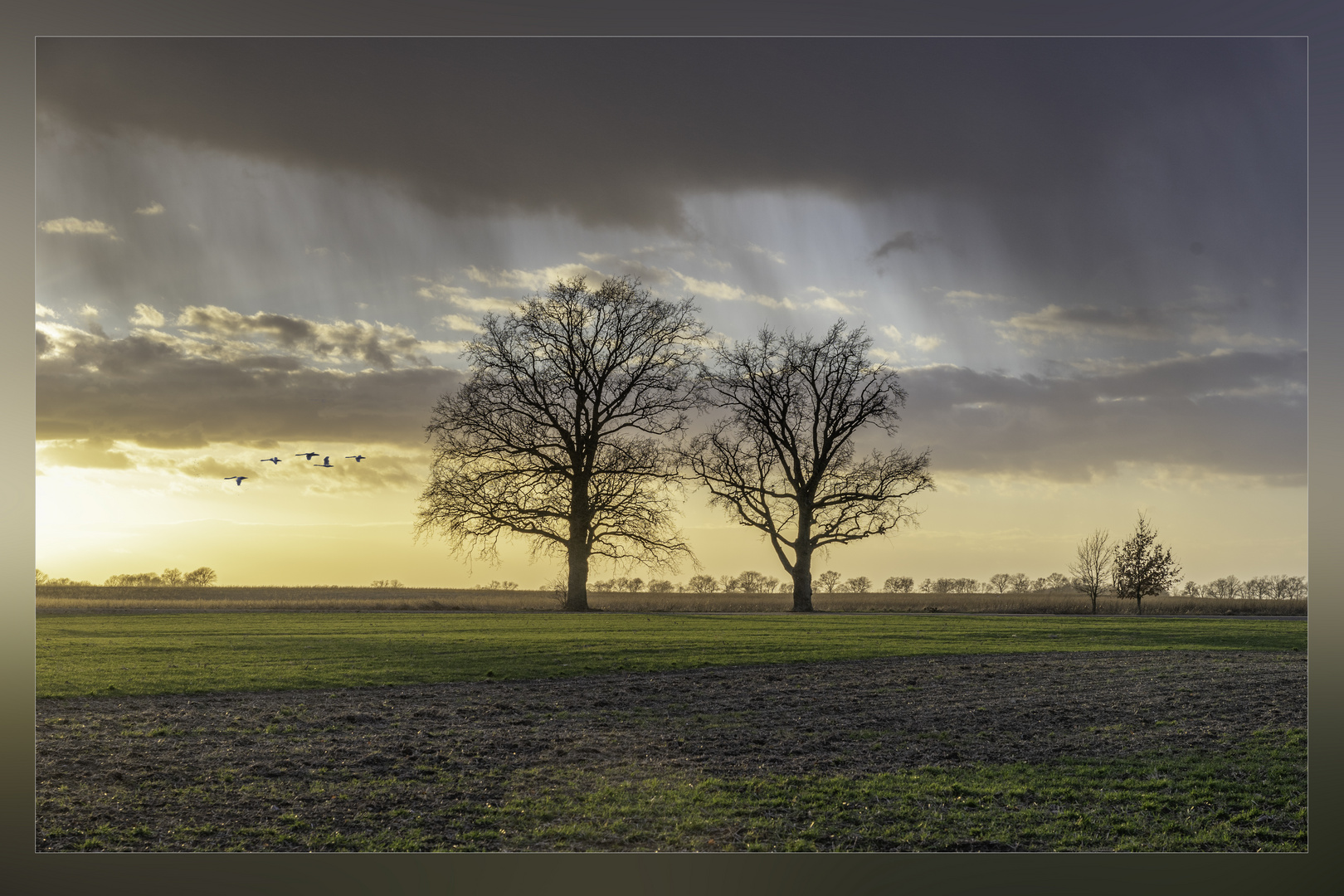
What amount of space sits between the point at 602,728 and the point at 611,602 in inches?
732

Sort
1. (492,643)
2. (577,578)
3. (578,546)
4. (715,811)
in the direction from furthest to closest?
(577,578) → (578,546) → (492,643) → (715,811)

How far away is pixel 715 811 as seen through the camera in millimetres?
9398

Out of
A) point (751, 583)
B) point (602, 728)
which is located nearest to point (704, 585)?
point (751, 583)

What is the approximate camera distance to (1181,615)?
111ft

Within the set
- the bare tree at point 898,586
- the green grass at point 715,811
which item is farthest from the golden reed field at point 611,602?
the green grass at point 715,811

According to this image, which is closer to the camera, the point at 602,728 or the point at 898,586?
the point at 602,728

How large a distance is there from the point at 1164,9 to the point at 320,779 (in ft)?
42.4

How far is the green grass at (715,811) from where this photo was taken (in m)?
8.92

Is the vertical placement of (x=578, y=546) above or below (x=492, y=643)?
above

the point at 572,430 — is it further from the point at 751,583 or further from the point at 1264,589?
the point at 1264,589

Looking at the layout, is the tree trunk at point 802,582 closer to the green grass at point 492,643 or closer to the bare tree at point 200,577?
the green grass at point 492,643

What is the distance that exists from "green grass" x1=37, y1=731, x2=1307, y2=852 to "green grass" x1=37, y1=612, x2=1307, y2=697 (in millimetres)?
5991

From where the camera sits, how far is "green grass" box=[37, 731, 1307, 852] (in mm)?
8922

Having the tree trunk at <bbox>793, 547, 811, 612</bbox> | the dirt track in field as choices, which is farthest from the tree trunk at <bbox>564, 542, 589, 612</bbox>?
the dirt track in field
